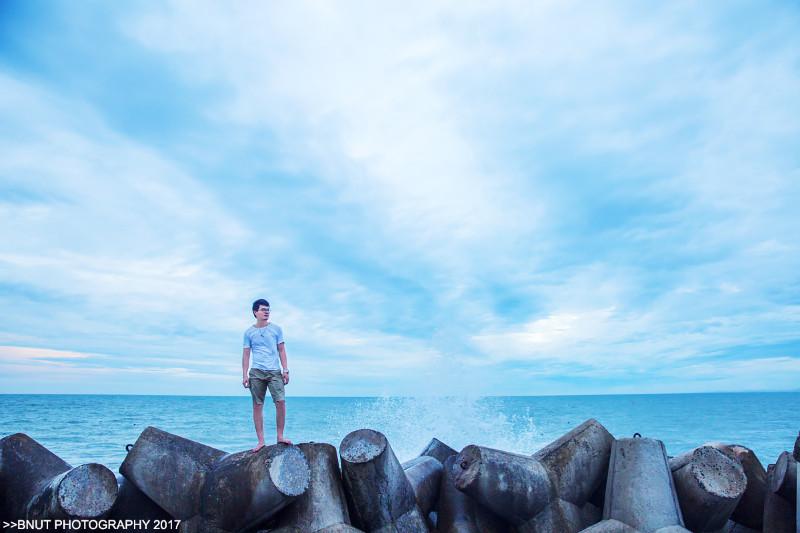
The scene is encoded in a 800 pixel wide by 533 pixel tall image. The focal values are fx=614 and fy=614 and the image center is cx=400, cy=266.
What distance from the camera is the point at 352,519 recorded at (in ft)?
14.0

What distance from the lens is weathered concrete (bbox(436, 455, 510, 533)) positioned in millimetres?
4473

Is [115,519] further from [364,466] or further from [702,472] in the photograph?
[702,472]

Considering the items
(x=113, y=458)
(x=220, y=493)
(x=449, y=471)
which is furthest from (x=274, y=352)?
(x=113, y=458)

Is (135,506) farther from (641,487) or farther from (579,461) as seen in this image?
(641,487)

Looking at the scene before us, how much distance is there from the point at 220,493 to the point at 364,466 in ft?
3.24

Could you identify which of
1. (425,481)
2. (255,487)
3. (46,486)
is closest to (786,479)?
(425,481)

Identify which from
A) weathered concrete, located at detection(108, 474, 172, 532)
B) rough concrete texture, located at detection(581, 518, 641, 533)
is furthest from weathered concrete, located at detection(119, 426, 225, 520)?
rough concrete texture, located at detection(581, 518, 641, 533)

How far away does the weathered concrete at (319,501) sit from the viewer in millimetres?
4074

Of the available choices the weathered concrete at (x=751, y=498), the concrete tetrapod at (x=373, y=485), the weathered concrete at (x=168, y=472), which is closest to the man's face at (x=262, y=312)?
the weathered concrete at (x=168, y=472)

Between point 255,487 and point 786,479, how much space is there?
3652 mm

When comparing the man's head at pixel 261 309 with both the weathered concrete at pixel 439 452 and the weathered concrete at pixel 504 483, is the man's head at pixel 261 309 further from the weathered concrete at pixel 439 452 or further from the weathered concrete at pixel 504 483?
the weathered concrete at pixel 504 483

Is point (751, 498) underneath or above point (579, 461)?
underneath

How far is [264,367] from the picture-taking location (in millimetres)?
5262

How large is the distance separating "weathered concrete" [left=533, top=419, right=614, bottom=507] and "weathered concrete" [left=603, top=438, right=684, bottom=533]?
0.35 feet
